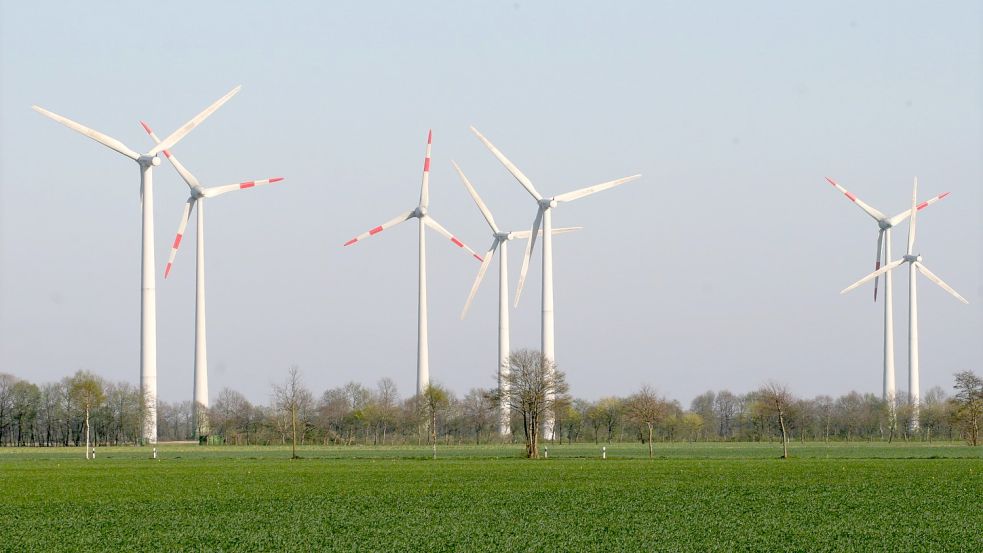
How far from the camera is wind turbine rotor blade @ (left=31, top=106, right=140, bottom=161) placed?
10806cm

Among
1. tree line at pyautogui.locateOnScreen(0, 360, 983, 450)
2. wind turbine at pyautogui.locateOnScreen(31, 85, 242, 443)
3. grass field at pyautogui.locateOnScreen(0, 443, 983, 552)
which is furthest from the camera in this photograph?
tree line at pyautogui.locateOnScreen(0, 360, 983, 450)

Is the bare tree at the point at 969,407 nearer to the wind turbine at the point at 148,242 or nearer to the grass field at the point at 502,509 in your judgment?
the grass field at the point at 502,509

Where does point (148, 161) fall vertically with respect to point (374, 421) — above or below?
above

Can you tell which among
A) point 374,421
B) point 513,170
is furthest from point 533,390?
point 374,421

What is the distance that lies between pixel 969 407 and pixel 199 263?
76.8 m

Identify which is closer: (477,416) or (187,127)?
(187,127)

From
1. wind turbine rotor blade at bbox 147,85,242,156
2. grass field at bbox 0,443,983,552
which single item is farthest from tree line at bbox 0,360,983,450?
grass field at bbox 0,443,983,552

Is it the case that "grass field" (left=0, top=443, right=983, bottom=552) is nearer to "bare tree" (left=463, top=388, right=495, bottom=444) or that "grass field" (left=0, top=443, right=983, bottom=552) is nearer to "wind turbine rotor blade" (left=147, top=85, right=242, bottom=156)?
"wind turbine rotor blade" (left=147, top=85, right=242, bottom=156)

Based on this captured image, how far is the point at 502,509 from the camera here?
4250 centimetres

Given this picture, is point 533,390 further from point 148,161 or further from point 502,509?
point 502,509

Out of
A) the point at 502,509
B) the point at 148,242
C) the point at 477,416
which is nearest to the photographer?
the point at 502,509

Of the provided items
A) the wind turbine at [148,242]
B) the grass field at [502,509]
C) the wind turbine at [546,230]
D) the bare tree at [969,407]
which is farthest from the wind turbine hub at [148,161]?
the bare tree at [969,407]

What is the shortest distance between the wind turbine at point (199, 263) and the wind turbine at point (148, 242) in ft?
8.04

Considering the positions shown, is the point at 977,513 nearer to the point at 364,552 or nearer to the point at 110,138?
the point at 364,552
